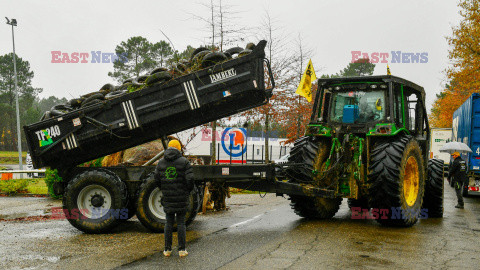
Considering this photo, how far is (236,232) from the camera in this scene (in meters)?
8.67

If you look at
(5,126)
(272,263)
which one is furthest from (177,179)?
(5,126)

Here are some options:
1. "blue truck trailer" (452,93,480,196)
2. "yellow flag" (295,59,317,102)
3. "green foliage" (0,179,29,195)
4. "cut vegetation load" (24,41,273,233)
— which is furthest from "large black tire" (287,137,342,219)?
"green foliage" (0,179,29,195)

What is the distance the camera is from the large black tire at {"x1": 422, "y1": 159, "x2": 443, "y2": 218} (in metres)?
11.0

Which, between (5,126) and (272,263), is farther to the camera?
(5,126)

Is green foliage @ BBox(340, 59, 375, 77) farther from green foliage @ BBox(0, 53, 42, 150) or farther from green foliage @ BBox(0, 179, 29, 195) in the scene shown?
green foliage @ BBox(0, 179, 29, 195)

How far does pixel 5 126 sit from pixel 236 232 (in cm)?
6914

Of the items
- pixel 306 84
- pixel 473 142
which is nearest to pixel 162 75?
pixel 306 84

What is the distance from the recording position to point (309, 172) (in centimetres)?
959

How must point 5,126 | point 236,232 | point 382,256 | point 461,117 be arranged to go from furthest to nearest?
point 5,126, point 461,117, point 236,232, point 382,256

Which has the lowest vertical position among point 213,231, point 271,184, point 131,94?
point 213,231

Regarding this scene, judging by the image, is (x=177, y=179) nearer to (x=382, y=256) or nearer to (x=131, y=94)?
(x=131, y=94)

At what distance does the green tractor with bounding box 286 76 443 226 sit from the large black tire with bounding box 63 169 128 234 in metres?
3.43

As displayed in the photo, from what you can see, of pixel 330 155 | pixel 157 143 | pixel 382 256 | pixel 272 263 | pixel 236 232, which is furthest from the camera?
pixel 157 143

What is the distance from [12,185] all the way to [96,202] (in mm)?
9179
